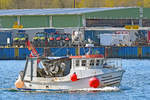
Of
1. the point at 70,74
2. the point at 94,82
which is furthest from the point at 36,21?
the point at 94,82

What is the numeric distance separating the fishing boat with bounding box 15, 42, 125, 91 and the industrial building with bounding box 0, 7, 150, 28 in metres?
68.4

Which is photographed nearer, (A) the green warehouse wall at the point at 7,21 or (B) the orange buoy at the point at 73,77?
(B) the orange buoy at the point at 73,77

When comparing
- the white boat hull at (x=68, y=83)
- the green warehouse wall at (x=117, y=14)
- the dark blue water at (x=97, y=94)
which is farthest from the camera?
the green warehouse wall at (x=117, y=14)

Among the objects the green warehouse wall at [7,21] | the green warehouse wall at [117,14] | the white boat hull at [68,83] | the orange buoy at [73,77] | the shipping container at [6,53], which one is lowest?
the shipping container at [6,53]

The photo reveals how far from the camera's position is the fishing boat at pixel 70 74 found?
164 feet

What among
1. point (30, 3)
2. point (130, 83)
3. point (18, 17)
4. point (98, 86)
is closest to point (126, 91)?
point (98, 86)

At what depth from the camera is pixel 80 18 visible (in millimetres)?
120938

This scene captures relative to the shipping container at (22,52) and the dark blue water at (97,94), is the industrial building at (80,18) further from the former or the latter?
the dark blue water at (97,94)

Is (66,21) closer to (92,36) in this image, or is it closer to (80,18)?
(80,18)

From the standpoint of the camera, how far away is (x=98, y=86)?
50.0 metres

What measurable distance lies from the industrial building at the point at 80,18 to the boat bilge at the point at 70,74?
68356 mm

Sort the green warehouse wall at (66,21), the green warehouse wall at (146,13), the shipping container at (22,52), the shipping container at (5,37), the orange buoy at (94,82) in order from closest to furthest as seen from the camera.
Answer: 1. the orange buoy at (94,82)
2. the shipping container at (22,52)
3. the shipping container at (5,37)
4. the green warehouse wall at (66,21)
5. the green warehouse wall at (146,13)

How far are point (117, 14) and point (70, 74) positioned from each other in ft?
242

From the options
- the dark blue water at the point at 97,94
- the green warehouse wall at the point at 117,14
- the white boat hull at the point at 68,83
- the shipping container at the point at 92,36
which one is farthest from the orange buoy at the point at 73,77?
the green warehouse wall at the point at 117,14
